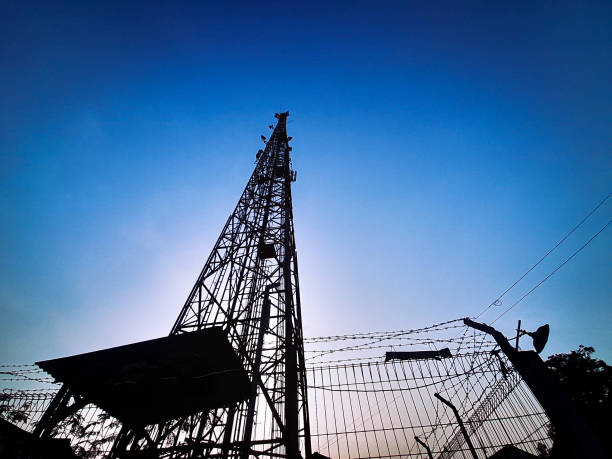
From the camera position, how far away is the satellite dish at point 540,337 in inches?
258

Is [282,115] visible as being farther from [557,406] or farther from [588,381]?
[588,381]

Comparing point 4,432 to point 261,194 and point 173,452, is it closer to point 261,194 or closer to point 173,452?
point 173,452

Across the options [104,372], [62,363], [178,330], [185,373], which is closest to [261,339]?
[185,373]

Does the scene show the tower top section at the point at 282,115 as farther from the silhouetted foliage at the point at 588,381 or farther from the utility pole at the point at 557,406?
the silhouetted foliage at the point at 588,381

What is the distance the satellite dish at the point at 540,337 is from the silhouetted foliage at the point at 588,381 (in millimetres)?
25610

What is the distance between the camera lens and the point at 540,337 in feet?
21.9

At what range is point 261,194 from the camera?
13367 mm

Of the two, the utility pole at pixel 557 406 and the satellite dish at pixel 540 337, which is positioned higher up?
the satellite dish at pixel 540 337

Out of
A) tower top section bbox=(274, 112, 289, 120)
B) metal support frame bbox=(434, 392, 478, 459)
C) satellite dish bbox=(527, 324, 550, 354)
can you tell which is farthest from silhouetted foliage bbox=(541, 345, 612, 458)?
tower top section bbox=(274, 112, 289, 120)

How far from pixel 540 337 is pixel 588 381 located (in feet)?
112

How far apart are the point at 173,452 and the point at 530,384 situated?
27.3 ft

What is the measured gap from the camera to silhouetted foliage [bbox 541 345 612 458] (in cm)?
2424

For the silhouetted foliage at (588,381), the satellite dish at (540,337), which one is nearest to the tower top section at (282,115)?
the satellite dish at (540,337)

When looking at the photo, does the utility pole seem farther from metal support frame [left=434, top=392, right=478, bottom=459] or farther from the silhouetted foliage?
the silhouetted foliage
